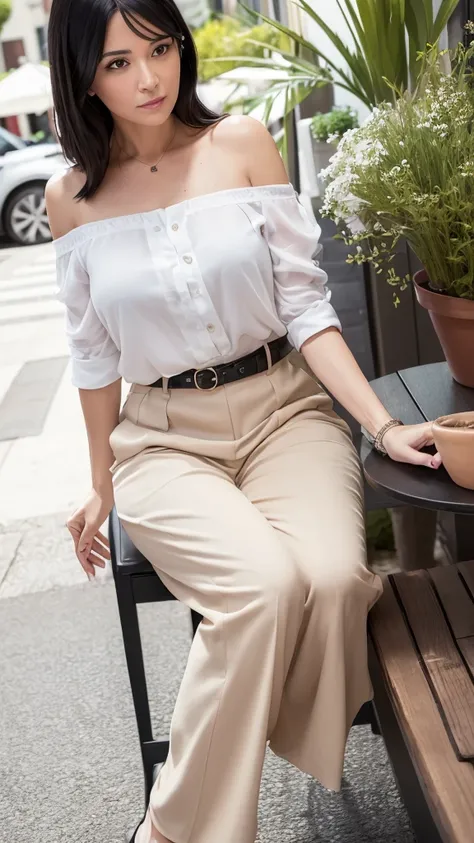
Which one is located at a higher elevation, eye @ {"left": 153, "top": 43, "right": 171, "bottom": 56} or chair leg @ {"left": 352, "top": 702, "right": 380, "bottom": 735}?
eye @ {"left": 153, "top": 43, "right": 171, "bottom": 56}

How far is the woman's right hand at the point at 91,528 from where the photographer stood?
6.16ft

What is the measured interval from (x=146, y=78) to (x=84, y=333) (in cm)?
47

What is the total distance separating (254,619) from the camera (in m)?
1.40

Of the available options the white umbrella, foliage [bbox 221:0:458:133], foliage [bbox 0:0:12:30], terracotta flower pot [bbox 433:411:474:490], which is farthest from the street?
foliage [bbox 0:0:12:30]

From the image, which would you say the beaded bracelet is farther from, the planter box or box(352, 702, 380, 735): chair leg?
the planter box

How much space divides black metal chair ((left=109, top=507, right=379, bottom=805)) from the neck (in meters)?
0.69

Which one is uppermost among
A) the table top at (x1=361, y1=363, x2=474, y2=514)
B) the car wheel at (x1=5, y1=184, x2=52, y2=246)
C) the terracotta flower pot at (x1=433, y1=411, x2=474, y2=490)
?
the terracotta flower pot at (x1=433, y1=411, x2=474, y2=490)

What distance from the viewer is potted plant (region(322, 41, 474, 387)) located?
1365 mm

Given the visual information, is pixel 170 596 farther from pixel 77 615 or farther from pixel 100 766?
pixel 77 615

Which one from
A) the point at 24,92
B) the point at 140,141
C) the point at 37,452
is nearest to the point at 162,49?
the point at 140,141

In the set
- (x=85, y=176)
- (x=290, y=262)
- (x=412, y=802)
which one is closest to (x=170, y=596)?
(x=412, y=802)

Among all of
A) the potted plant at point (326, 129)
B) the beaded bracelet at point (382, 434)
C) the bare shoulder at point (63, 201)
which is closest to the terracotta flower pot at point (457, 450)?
the beaded bracelet at point (382, 434)

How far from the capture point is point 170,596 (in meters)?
1.69

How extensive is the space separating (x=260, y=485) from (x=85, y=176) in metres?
0.68
